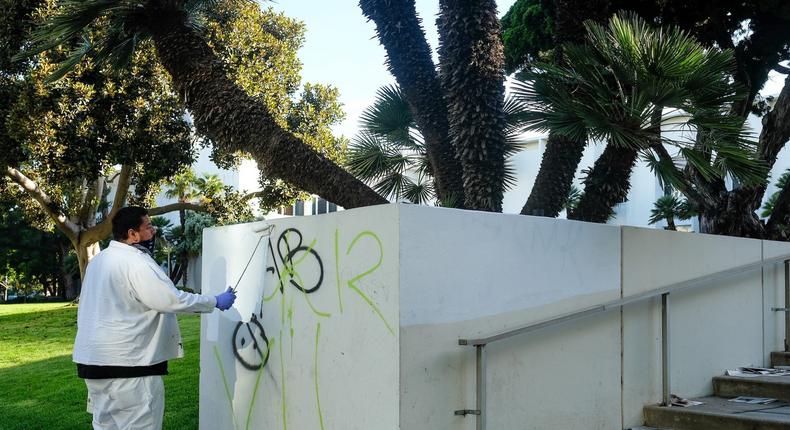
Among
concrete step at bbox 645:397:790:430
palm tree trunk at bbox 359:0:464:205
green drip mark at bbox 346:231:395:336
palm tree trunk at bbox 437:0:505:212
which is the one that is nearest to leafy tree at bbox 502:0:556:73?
palm tree trunk at bbox 359:0:464:205

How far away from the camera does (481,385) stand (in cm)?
432

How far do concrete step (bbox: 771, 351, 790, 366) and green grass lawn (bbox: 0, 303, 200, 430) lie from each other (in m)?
5.68

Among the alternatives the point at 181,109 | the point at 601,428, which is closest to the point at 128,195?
the point at 181,109

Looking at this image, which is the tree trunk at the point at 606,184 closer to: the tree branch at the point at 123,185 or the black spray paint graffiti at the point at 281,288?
the black spray paint graffiti at the point at 281,288

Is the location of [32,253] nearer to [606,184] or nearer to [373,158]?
[373,158]

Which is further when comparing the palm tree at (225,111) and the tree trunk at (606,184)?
the tree trunk at (606,184)

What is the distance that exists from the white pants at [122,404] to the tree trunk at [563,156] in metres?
4.76

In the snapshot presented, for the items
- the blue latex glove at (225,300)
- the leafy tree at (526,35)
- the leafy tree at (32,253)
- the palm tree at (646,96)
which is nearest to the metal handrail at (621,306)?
the palm tree at (646,96)

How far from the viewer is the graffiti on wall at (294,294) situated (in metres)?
4.39

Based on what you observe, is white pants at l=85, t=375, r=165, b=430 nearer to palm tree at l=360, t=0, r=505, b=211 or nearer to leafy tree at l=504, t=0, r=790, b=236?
palm tree at l=360, t=0, r=505, b=211

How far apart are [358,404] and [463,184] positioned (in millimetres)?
4514

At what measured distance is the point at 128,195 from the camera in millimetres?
23188

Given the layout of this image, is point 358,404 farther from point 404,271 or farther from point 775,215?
point 775,215

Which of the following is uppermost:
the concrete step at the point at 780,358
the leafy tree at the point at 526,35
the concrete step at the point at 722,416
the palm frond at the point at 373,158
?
the leafy tree at the point at 526,35
